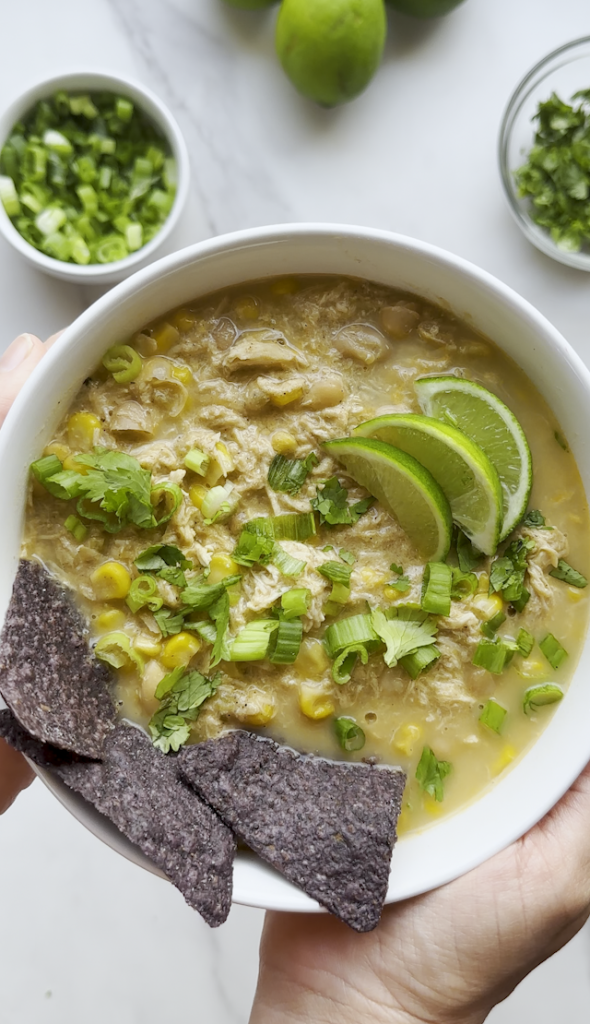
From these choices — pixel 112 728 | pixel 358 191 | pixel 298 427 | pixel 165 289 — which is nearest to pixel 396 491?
pixel 298 427

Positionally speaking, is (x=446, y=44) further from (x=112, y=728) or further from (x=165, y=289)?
(x=112, y=728)

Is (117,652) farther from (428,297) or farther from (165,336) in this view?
(428,297)

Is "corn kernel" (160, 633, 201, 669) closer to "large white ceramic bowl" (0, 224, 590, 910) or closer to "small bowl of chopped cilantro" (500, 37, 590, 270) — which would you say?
"large white ceramic bowl" (0, 224, 590, 910)

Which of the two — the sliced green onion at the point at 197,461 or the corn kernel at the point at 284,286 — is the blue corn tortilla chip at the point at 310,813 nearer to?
the sliced green onion at the point at 197,461

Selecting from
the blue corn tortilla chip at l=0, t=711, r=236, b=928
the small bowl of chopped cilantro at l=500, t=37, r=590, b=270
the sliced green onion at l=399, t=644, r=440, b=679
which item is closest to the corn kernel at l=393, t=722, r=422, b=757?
the sliced green onion at l=399, t=644, r=440, b=679

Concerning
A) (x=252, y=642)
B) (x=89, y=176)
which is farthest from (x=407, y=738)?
(x=89, y=176)

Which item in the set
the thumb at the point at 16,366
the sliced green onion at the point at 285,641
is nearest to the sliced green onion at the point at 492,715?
the sliced green onion at the point at 285,641
